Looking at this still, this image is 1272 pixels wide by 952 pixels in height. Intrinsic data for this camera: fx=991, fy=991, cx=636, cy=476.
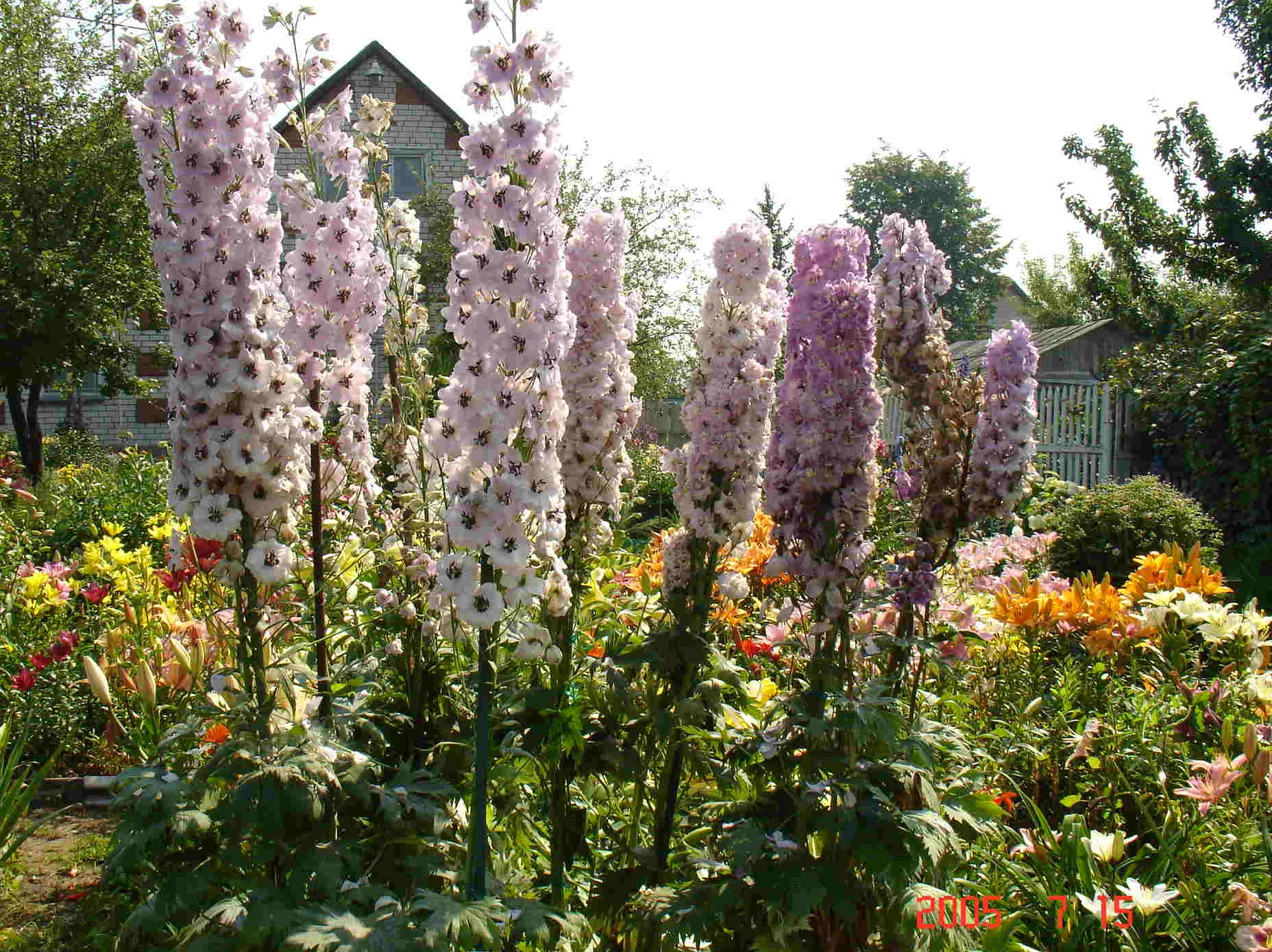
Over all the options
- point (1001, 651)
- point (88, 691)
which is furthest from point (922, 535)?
point (88, 691)

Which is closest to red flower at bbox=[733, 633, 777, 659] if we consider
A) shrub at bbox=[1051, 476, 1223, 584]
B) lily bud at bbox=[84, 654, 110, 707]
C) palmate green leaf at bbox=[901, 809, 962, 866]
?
palmate green leaf at bbox=[901, 809, 962, 866]

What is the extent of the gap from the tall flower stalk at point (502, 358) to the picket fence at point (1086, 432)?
36.6ft

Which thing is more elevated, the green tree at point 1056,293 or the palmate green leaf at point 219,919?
the green tree at point 1056,293

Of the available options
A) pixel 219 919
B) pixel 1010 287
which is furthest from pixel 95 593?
pixel 1010 287

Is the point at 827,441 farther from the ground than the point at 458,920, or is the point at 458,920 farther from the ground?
the point at 827,441

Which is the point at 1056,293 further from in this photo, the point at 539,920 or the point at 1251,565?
the point at 539,920

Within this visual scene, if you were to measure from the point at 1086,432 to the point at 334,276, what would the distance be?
41.9ft

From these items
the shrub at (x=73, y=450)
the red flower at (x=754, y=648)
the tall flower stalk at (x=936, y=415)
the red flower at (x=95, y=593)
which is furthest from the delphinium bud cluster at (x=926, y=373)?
the shrub at (x=73, y=450)

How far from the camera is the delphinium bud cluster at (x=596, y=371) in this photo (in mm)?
2625

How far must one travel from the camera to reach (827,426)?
2480mm

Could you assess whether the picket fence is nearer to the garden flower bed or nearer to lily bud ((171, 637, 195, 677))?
the garden flower bed

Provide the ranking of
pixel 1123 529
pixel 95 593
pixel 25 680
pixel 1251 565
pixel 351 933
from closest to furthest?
pixel 351 933, pixel 25 680, pixel 95 593, pixel 1123 529, pixel 1251 565

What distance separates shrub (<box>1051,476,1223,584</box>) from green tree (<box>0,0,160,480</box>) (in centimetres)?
1398

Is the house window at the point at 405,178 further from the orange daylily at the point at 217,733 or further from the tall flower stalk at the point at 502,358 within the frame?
the tall flower stalk at the point at 502,358
